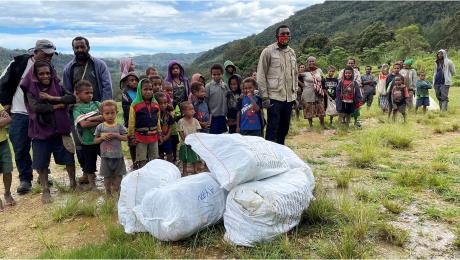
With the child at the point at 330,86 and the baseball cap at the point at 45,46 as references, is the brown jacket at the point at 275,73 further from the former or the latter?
the child at the point at 330,86

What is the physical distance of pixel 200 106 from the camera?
553 centimetres

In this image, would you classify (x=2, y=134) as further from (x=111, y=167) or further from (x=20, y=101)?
(x=111, y=167)

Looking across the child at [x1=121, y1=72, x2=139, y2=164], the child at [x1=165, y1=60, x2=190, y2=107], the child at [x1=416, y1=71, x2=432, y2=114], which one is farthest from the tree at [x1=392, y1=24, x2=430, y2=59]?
the child at [x1=121, y1=72, x2=139, y2=164]

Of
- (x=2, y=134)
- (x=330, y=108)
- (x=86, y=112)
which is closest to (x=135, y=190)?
(x=86, y=112)

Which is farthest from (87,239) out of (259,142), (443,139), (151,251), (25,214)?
(443,139)

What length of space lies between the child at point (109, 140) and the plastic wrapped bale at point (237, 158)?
1.20 metres

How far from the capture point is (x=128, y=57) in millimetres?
5902

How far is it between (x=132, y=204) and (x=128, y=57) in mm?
3149

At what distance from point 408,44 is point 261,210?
36.7 metres

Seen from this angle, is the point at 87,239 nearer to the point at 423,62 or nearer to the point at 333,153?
the point at 333,153

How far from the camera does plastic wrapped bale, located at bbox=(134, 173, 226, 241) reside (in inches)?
116

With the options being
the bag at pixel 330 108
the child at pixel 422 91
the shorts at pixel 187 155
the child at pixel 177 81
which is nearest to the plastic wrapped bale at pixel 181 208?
the shorts at pixel 187 155

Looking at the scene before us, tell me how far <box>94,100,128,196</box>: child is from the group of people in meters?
0.01

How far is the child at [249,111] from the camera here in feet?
17.9
